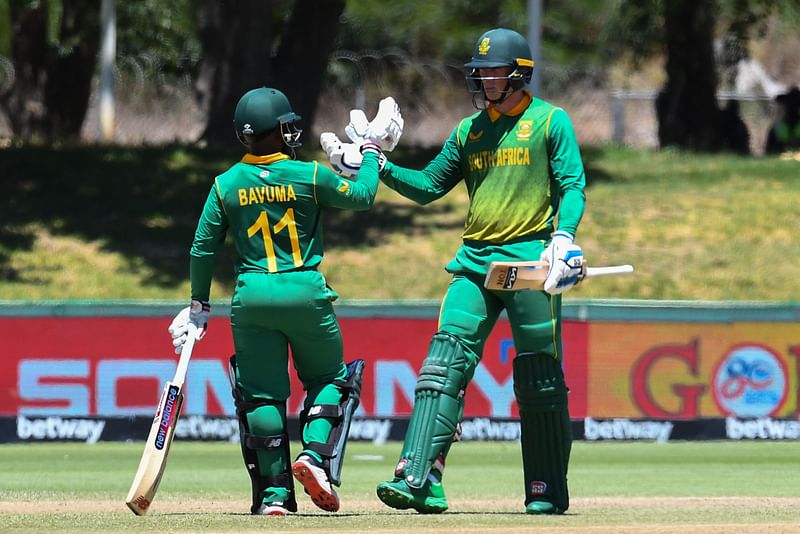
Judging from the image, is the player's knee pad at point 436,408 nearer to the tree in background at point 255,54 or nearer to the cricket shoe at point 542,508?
the cricket shoe at point 542,508

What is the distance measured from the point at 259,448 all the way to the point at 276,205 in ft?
3.86

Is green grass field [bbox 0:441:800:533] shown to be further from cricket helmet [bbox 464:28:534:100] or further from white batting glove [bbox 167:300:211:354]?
cricket helmet [bbox 464:28:534:100]

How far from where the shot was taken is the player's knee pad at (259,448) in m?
7.41

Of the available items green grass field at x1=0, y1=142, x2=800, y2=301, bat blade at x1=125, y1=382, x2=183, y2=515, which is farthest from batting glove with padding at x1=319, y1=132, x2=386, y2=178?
green grass field at x1=0, y1=142, x2=800, y2=301

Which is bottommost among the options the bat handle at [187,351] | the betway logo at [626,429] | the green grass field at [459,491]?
the betway logo at [626,429]

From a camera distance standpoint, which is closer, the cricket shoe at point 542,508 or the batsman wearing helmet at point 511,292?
the batsman wearing helmet at point 511,292

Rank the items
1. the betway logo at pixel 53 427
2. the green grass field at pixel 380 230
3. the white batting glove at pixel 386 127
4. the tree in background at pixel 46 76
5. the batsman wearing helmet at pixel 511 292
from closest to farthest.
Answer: the batsman wearing helmet at pixel 511 292
the white batting glove at pixel 386 127
the betway logo at pixel 53 427
the green grass field at pixel 380 230
the tree in background at pixel 46 76

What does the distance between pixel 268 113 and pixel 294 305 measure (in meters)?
0.92

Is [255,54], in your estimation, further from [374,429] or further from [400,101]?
[400,101]

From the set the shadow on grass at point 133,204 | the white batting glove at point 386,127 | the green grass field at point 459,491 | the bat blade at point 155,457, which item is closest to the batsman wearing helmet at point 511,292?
the green grass field at point 459,491

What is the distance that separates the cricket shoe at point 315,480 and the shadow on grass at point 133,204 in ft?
36.7

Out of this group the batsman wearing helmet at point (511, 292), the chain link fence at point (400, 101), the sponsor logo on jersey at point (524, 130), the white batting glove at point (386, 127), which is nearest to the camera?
the batsman wearing helmet at point (511, 292)

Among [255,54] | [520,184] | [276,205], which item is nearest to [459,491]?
[520,184]

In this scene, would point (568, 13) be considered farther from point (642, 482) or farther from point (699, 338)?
point (642, 482)
